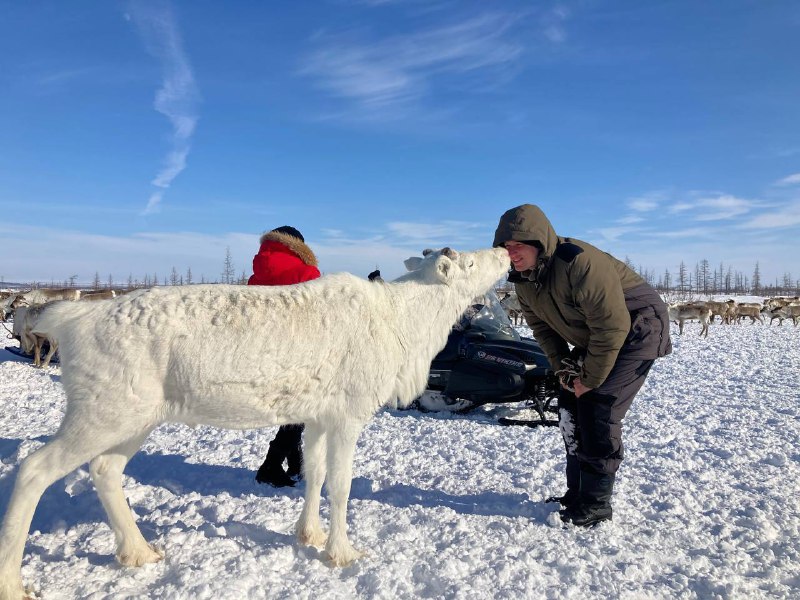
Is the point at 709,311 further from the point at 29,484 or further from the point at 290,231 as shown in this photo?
the point at 29,484

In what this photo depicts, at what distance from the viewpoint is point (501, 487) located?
4785mm

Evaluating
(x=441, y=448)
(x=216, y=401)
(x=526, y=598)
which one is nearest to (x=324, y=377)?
(x=216, y=401)

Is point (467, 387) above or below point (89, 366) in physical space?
below

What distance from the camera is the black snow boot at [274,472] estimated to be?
15.3 ft

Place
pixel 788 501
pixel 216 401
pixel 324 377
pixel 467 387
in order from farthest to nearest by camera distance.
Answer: pixel 467 387
pixel 788 501
pixel 324 377
pixel 216 401

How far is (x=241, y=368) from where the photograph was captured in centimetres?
302

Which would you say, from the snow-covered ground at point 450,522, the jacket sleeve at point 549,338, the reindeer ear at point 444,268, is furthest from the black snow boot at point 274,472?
the jacket sleeve at point 549,338

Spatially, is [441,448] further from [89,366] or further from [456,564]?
[89,366]

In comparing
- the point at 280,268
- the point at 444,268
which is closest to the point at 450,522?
the point at 444,268

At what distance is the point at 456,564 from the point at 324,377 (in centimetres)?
150

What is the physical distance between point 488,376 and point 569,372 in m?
3.65

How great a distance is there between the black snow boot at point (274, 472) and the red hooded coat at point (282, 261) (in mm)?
1595

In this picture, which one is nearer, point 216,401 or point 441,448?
point 216,401

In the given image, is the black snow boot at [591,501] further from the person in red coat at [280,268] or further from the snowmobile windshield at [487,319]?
the snowmobile windshield at [487,319]
